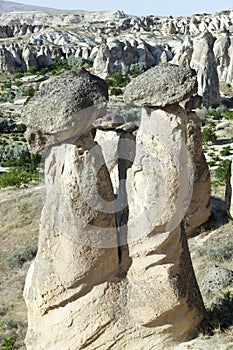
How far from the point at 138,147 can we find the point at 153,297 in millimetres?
1522

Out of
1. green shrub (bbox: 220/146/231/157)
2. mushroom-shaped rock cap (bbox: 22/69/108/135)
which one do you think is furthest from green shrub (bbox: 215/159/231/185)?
mushroom-shaped rock cap (bbox: 22/69/108/135)

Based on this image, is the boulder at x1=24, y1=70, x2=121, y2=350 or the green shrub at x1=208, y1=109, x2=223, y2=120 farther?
the green shrub at x1=208, y1=109, x2=223, y2=120

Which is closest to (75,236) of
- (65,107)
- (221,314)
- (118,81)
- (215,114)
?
(65,107)

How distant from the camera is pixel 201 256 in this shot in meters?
8.59

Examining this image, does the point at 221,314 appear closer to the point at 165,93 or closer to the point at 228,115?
the point at 165,93

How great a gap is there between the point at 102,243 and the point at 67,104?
53.0 inches

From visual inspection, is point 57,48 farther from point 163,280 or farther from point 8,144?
point 163,280

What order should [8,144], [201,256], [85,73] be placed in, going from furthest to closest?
[8,144]
[201,256]
[85,73]

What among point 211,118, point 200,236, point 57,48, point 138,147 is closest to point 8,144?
point 211,118

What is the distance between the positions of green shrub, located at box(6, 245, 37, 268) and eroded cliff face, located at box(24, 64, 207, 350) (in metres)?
5.33

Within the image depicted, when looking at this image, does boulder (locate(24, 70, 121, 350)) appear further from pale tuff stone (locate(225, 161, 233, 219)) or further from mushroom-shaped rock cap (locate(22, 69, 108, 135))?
pale tuff stone (locate(225, 161, 233, 219))

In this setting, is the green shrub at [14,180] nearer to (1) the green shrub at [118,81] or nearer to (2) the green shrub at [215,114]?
(2) the green shrub at [215,114]

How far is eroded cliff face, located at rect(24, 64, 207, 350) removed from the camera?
445 centimetres

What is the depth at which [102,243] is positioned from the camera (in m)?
4.68
